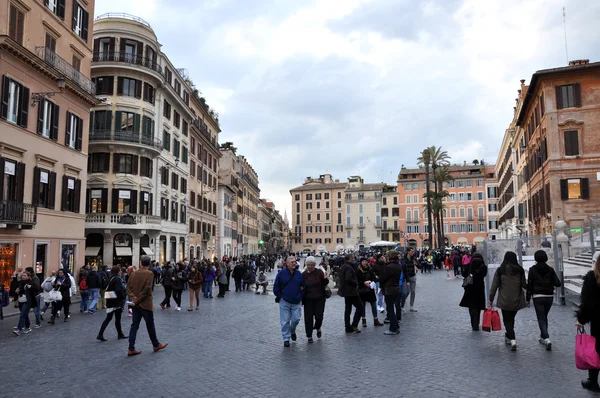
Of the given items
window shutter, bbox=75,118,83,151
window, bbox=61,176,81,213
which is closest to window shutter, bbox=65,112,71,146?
window shutter, bbox=75,118,83,151

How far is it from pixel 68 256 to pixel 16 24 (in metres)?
11.7

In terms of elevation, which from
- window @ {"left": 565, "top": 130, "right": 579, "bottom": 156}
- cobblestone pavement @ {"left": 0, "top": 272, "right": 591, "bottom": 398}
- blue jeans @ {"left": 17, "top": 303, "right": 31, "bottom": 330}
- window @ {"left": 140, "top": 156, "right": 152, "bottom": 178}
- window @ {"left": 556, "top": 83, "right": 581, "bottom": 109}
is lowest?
cobblestone pavement @ {"left": 0, "top": 272, "right": 591, "bottom": 398}

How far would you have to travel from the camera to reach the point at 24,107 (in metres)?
21.9

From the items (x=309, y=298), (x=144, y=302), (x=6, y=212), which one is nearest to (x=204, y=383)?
(x=144, y=302)

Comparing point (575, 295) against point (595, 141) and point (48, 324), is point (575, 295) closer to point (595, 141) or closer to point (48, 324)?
point (48, 324)

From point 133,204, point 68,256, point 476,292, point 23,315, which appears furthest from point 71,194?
point 476,292

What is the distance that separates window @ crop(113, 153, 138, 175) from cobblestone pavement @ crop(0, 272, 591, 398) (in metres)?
23.7

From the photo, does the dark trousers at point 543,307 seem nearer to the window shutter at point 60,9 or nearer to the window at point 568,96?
the window shutter at point 60,9

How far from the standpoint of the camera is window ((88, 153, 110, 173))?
34906 mm

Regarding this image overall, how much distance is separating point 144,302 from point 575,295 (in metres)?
13.1

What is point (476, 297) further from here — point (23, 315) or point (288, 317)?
point (23, 315)

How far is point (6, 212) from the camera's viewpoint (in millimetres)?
20188

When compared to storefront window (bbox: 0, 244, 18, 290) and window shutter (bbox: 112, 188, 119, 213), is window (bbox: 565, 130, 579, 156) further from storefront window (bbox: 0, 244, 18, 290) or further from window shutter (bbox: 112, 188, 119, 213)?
storefront window (bbox: 0, 244, 18, 290)

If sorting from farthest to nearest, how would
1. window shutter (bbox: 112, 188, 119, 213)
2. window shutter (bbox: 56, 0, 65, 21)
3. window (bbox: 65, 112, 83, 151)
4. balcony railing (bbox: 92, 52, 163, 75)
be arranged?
balcony railing (bbox: 92, 52, 163, 75) < window shutter (bbox: 112, 188, 119, 213) < window (bbox: 65, 112, 83, 151) < window shutter (bbox: 56, 0, 65, 21)
